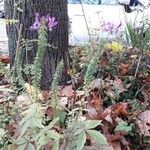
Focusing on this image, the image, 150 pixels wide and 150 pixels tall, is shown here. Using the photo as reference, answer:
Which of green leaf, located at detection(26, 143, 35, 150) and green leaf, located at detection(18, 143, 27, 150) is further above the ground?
green leaf, located at detection(26, 143, 35, 150)

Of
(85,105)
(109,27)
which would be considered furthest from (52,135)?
(109,27)

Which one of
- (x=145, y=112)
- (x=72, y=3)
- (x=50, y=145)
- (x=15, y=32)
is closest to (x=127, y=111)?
(x=145, y=112)

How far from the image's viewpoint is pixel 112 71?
145 inches

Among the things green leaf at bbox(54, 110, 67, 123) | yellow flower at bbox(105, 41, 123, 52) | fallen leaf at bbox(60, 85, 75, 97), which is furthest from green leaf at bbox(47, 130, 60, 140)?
yellow flower at bbox(105, 41, 123, 52)

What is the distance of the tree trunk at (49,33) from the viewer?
3.62 m

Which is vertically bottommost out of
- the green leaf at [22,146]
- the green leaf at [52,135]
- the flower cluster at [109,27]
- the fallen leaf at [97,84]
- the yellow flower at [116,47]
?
the yellow flower at [116,47]

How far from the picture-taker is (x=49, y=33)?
12.1ft

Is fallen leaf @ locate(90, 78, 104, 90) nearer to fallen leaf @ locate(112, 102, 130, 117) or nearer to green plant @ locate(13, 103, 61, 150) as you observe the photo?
fallen leaf @ locate(112, 102, 130, 117)

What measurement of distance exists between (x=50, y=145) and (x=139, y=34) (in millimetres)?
2420

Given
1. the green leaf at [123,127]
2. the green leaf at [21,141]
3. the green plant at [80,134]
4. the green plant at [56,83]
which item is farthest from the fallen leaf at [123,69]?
the green leaf at [21,141]

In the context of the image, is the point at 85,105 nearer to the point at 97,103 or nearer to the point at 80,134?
the point at 97,103

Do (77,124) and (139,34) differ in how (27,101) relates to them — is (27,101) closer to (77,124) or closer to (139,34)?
(77,124)

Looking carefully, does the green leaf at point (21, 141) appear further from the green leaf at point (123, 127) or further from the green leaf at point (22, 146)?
the green leaf at point (123, 127)

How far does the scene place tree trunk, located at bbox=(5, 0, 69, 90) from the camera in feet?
11.9
